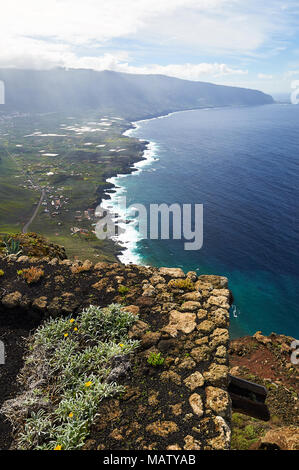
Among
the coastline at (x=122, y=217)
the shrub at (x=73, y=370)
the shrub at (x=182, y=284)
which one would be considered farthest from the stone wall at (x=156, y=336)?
the coastline at (x=122, y=217)

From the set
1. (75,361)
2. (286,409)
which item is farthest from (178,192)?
(75,361)

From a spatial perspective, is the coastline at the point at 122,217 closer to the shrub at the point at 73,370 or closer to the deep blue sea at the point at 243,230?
the deep blue sea at the point at 243,230

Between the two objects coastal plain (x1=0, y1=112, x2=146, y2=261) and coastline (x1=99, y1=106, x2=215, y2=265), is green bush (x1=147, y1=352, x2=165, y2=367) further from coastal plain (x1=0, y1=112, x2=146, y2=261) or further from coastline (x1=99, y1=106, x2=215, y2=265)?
coastal plain (x1=0, y1=112, x2=146, y2=261)

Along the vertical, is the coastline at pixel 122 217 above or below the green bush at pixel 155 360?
below

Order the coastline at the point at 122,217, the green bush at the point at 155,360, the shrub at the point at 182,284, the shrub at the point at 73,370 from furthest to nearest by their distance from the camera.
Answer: the coastline at the point at 122,217
the shrub at the point at 182,284
the green bush at the point at 155,360
the shrub at the point at 73,370

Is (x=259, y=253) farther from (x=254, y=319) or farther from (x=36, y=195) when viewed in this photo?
(x=36, y=195)

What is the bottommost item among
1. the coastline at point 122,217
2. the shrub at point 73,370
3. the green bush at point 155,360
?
the coastline at point 122,217
